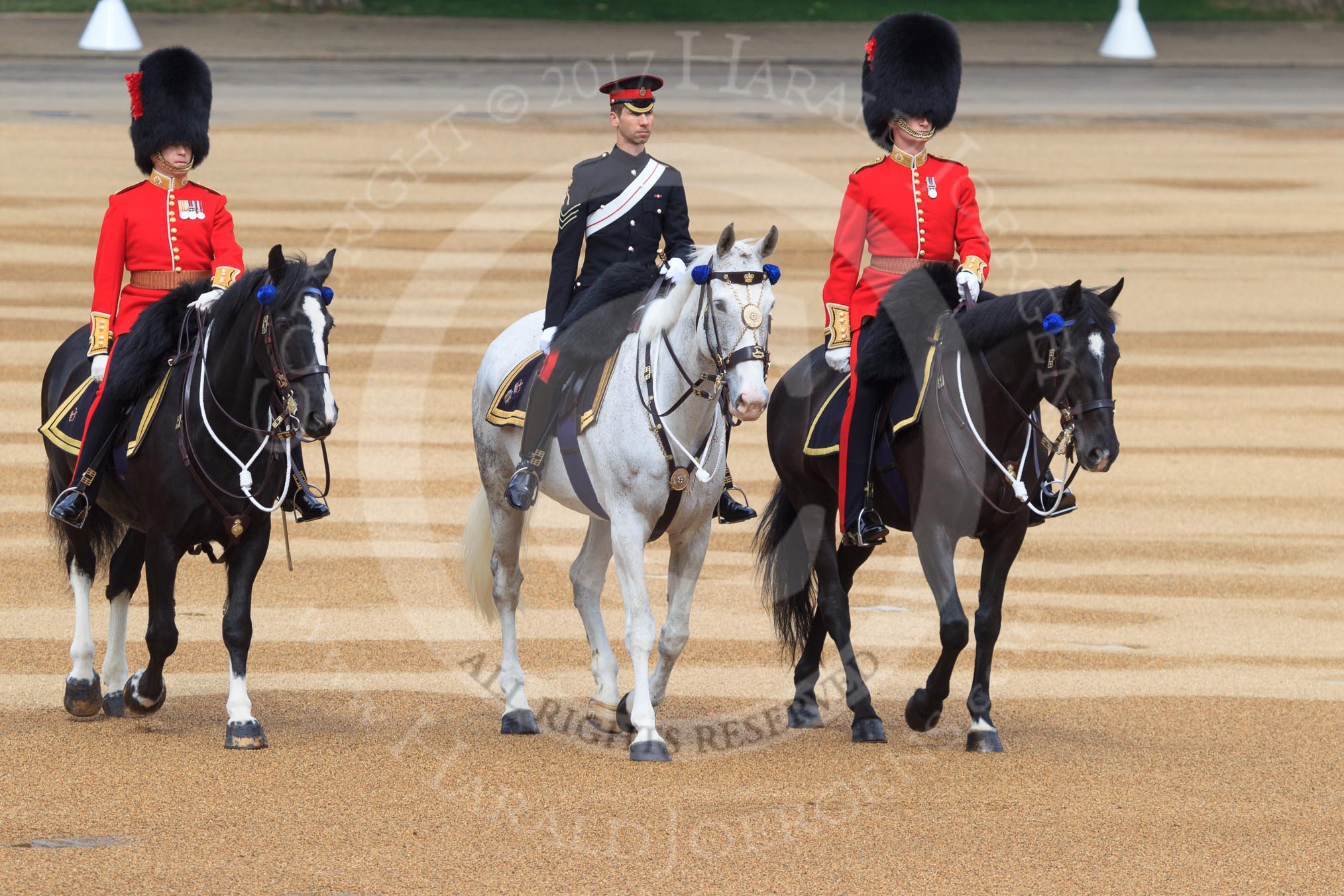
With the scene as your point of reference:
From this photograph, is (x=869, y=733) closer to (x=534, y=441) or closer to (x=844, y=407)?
(x=844, y=407)

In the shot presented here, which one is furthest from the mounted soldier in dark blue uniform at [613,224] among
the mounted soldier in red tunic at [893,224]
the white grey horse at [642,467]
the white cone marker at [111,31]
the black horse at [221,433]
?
the white cone marker at [111,31]

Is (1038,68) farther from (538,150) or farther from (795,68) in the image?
(538,150)

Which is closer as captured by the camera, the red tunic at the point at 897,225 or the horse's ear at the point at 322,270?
the horse's ear at the point at 322,270

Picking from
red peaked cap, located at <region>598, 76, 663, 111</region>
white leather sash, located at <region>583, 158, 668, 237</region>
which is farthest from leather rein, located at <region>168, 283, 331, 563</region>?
red peaked cap, located at <region>598, 76, 663, 111</region>

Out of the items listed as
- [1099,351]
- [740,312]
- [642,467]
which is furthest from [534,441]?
[1099,351]

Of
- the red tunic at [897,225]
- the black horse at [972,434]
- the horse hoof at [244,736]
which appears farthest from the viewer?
the red tunic at [897,225]

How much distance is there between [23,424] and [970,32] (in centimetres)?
2190

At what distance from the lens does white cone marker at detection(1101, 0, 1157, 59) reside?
30.1m

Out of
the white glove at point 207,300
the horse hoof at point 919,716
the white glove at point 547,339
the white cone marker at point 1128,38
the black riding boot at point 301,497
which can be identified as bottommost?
the horse hoof at point 919,716

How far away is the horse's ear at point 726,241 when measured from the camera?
6801 millimetres

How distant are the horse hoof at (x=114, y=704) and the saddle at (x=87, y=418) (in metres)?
0.94

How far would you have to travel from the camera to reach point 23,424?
13.7 metres

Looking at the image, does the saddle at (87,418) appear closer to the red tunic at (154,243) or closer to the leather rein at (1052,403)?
the red tunic at (154,243)

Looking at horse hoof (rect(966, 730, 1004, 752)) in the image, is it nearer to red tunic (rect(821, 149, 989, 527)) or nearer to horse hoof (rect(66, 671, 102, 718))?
red tunic (rect(821, 149, 989, 527))
